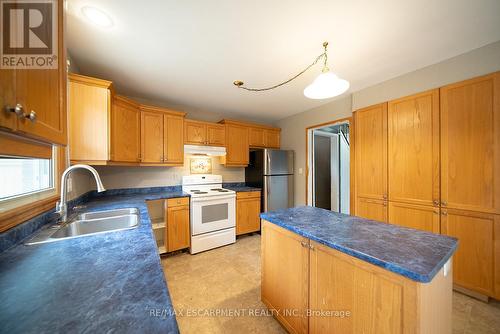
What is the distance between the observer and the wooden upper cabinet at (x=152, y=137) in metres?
2.61

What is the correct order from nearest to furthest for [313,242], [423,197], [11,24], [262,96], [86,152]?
[11,24] < [313,242] < [86,152] < [423,197] < [262,96]

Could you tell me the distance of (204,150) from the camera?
10.2 feet

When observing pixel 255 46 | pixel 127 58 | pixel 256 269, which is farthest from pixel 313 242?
pixel 127 58

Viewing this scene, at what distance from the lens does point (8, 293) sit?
56 centimetres

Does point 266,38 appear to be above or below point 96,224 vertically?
above

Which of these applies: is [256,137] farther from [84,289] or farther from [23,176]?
[84,289]

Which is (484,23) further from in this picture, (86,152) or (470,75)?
(86,152)

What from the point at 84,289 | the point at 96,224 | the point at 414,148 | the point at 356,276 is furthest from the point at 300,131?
the point at 84,289

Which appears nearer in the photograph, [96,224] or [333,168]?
[96,224]

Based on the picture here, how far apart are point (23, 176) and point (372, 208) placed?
11.3ft

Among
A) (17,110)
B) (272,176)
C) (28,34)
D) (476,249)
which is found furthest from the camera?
(272,176)

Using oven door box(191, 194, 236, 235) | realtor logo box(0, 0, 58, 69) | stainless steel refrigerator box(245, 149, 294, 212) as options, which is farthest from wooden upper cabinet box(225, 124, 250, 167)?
realtor logo box(0, 0, 58, 69)

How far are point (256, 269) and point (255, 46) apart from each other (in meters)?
2.51

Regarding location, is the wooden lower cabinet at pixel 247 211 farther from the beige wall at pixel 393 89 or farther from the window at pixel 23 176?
the window at pixel 23 176
